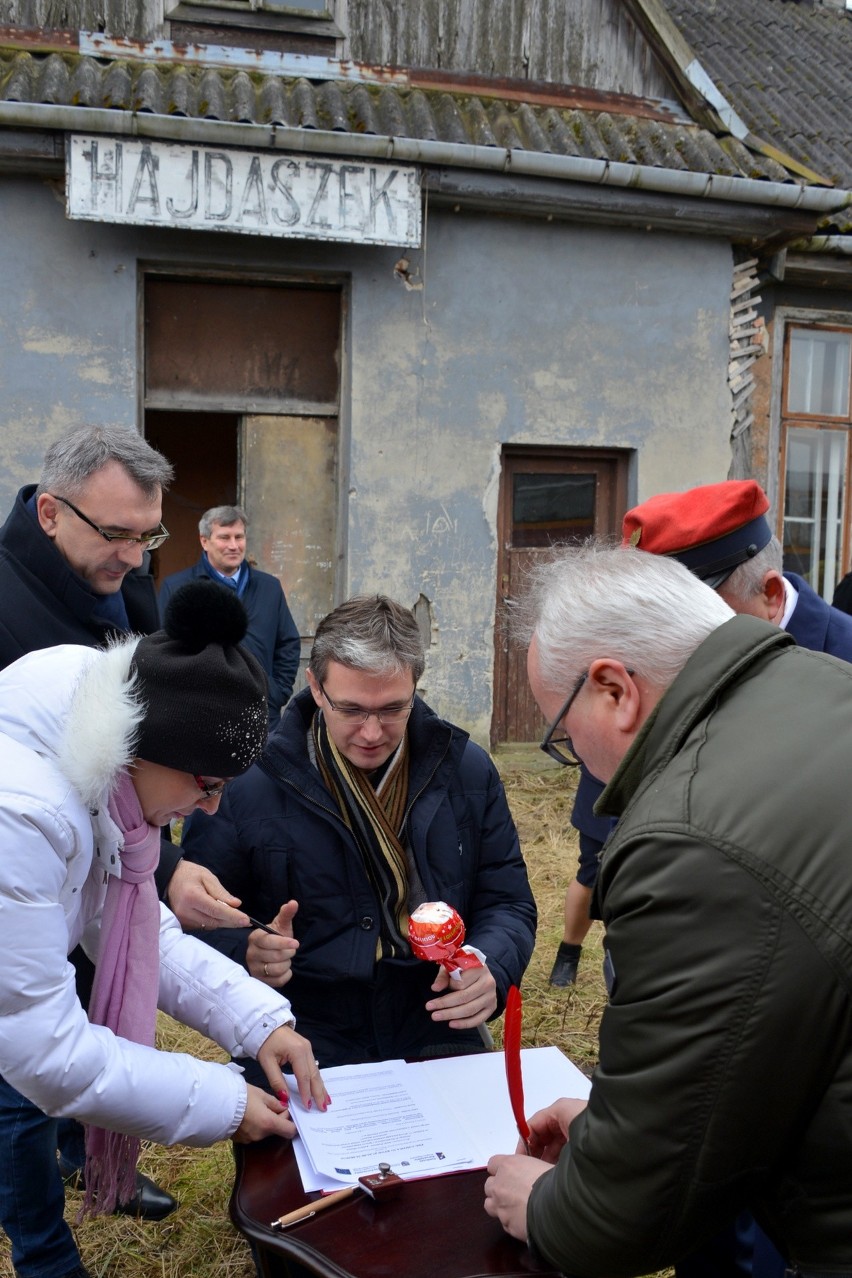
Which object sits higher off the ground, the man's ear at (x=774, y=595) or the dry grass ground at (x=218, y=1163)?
the man's ear at (x=774, y=595)

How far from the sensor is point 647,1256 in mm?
1386

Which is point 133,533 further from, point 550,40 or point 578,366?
point 550,40

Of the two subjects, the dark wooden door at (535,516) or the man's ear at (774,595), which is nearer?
the man's ear at (774,595)

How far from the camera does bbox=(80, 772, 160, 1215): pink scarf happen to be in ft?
6.66

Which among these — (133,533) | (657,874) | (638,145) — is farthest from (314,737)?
(638,145)

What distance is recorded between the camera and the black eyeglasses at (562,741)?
163 cm

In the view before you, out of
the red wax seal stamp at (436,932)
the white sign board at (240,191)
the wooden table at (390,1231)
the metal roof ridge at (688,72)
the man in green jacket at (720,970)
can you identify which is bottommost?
the wooden table at (390,1231)

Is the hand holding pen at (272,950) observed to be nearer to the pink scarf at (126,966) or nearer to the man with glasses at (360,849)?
the man with glasses at (360,849)

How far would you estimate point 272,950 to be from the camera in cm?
233

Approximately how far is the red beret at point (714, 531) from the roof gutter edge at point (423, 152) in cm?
482

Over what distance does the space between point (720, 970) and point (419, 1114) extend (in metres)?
0.97

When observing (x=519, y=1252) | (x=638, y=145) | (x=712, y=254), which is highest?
(x=638, y=145)

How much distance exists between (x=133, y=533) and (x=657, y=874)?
2.03 meters

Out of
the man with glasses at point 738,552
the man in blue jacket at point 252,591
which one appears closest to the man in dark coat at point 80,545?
the man with glasses at point 738,552
